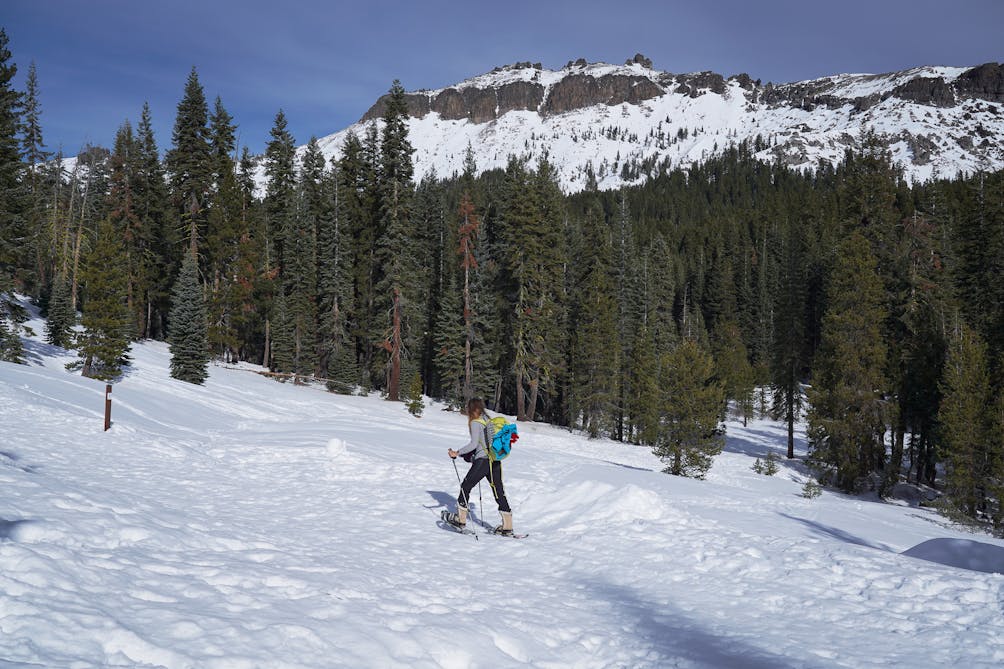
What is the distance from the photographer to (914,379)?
32625mm

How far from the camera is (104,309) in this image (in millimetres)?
20984

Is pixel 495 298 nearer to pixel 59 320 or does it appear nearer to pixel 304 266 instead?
pixel 304 266

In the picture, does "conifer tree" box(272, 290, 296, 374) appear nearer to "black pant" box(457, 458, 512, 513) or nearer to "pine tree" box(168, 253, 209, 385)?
"pine tree" box(168, 253, 209, 385)

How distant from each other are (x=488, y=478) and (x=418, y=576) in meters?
2.54

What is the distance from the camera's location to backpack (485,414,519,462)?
339 inches

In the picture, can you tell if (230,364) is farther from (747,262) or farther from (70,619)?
(747,262)

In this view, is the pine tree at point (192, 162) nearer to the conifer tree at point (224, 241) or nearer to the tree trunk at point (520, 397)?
the conifer tree at point (224, 241)

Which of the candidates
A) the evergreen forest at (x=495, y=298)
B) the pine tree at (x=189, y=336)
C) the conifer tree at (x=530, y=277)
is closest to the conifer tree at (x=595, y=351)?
the evergreen forest at (x=495, y=298)

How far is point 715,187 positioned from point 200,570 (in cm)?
18303

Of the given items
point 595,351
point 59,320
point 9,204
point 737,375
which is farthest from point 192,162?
point 737,375

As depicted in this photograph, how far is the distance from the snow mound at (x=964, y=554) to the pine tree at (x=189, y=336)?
89.1ft

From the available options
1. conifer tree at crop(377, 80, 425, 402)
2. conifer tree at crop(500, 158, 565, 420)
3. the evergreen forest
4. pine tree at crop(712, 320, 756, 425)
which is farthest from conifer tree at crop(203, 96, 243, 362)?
pine tree at crop(712, 320, 756, 425)

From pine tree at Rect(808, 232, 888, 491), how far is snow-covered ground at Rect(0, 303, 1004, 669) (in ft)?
54.5

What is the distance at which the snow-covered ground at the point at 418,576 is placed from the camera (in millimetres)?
4219
